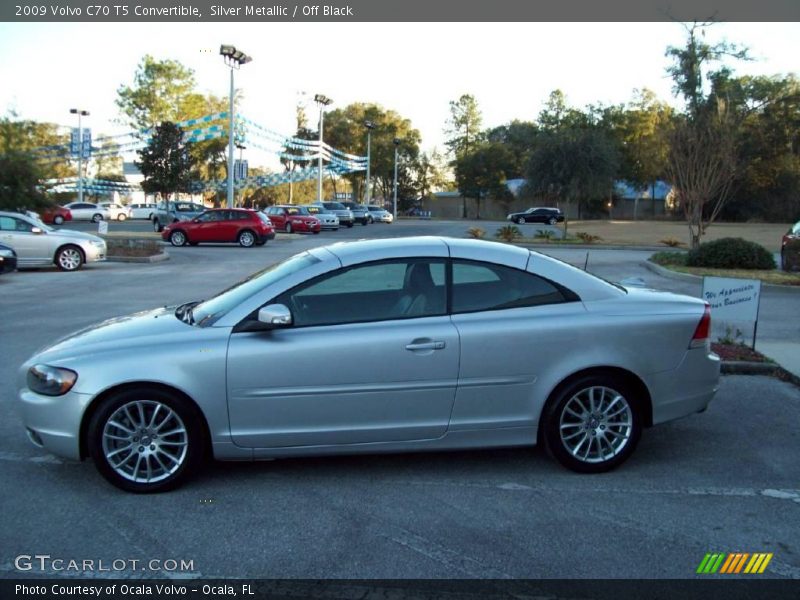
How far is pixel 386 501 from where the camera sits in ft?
15.4

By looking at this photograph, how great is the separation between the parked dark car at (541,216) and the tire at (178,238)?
117 ft

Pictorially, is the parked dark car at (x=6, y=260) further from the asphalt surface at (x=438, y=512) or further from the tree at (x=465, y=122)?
the tree at (x=465, y=122)

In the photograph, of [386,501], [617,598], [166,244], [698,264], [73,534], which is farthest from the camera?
[166,244]

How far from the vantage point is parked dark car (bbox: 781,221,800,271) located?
18.8m

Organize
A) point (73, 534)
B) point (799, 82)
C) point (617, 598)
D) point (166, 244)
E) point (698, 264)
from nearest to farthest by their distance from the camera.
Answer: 1. point (617, 598)
2. point (73, 534)
3. point (698, 264)
4. point (166, 244)
5. point (799, 82)

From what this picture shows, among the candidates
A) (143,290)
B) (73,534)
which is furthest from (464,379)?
(143,290)

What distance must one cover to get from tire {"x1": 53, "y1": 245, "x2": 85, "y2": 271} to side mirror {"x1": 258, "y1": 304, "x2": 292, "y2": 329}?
1563cm

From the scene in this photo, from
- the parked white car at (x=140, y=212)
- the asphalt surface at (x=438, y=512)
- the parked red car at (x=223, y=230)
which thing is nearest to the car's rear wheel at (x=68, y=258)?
the parked red car at (x=223, y=230)

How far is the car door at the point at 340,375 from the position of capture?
188 inches

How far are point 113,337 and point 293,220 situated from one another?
35.4 meters

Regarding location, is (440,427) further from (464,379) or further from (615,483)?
(615,483)

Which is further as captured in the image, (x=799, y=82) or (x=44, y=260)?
(x=799, y=82)

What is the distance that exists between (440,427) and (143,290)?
11528 millimetres

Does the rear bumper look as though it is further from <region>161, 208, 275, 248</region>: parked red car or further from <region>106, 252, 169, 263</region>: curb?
<region>161, 208, 275, 248</region>: parked red car
